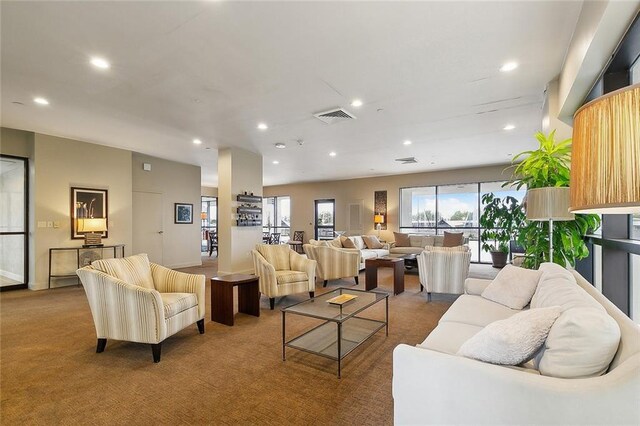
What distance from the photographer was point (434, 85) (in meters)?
3.53

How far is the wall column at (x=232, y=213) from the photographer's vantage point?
6.39m

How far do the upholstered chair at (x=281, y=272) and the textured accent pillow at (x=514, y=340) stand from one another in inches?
121

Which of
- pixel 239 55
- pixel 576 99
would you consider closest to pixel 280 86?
pixel 239 55

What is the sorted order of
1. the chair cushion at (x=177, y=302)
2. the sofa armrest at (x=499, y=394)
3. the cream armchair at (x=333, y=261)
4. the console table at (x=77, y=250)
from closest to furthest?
the sofa armrest at (x=499, y=394) → the chair cushion at (x=177, y=302) → the console table at (x=77, y=250) → the cream armchair at (x=333, y=261)

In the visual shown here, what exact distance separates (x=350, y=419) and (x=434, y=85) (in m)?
3.36

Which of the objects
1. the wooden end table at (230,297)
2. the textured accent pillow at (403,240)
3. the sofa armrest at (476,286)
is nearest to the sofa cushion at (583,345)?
the sofa armrest at (476,286)

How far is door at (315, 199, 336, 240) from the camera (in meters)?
11.5

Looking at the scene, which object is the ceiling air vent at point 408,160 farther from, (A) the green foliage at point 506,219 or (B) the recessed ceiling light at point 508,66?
(B) the recessed ceiling light at point 508,66

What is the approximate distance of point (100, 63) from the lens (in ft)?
10.0

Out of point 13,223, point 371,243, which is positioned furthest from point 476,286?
point 13,223

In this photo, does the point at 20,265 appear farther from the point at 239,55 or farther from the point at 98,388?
the point at 239,55

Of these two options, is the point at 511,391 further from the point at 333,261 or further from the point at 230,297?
the point at 333,261

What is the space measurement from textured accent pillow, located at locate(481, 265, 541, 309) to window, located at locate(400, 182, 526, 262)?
621 centimetres

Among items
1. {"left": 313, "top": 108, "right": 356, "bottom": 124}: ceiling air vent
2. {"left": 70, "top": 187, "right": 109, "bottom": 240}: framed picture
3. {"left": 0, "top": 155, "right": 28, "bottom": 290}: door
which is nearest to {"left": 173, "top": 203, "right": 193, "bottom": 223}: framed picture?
{"left": 70, "top": 187, "right": 109, "bottom": 240}: framed picture
